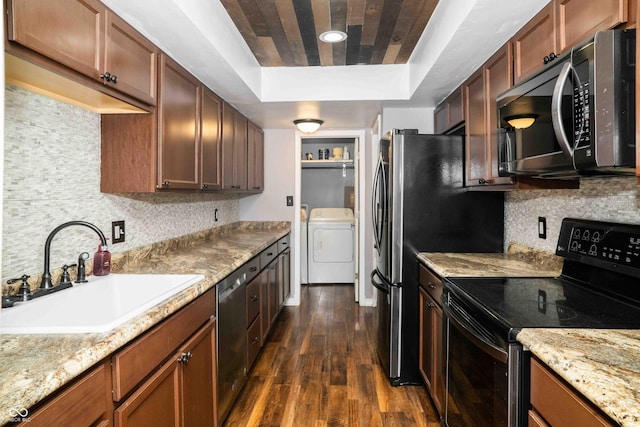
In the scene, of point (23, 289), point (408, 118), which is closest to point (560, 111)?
point (23, 289)

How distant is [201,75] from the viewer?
96.2 inches

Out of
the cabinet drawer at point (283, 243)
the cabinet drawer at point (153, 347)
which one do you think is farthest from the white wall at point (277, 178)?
the cabinet drawer at point (153, 347)

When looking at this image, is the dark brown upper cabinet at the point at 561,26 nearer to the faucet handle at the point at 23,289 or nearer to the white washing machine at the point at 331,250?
the faucet handle at the point at 23,289

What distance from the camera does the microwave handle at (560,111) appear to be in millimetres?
1196

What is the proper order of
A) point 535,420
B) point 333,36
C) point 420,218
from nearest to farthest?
1. point 535,420
2. point 333,36
3. point 420,218

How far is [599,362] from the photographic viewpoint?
0.94 meters

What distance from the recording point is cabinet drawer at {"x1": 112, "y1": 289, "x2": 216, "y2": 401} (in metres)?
1.11

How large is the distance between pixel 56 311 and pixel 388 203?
190 cm

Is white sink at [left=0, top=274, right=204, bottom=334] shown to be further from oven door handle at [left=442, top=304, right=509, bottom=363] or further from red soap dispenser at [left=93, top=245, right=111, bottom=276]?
oven door handle at [left=442, top=304, right=509, bottom=363]

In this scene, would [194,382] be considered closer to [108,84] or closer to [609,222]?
[108,84]

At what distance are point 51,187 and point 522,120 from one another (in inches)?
75.6

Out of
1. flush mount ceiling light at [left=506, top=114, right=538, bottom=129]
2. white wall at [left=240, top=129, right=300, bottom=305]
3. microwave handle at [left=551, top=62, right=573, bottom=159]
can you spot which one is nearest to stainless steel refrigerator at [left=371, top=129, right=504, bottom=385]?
flush mount ceiling light at [left=506, top=114, right=538, bottom=129]

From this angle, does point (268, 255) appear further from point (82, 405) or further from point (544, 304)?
point (82, 405)

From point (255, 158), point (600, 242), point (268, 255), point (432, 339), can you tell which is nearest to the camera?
point (600, 242)
